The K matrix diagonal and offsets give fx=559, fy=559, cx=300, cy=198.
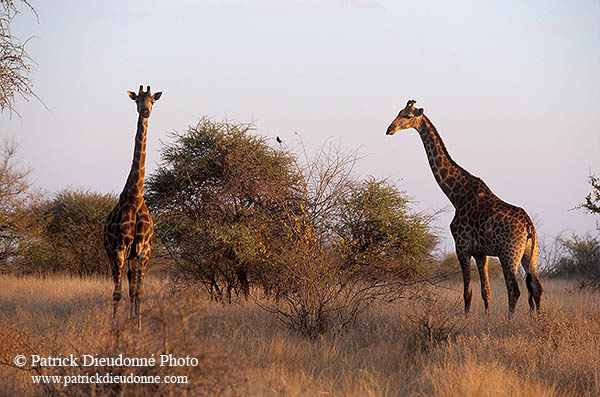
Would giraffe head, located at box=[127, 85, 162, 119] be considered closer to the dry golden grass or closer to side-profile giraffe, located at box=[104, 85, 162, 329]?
side-profile giraffe, located at box=[104, 85, 162, 329]

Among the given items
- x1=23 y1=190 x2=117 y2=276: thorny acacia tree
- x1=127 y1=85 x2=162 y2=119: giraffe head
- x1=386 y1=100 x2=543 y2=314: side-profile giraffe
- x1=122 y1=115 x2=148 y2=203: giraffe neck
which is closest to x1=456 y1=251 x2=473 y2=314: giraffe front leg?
x1=386 y1=100 x2=543 y2=314: side-profile giraffe

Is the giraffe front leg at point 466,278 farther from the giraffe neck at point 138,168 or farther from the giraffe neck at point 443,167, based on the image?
the giraffe neck at point 138,168

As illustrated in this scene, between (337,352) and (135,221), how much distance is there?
3560 millimetres

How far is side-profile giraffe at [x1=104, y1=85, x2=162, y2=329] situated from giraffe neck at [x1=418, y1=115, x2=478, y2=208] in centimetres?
504

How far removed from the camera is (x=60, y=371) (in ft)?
14.6

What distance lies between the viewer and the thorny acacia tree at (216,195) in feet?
36.7

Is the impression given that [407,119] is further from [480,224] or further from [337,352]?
[337,352]

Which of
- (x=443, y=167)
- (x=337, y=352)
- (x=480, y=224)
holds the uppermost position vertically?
(x=443, y=167)

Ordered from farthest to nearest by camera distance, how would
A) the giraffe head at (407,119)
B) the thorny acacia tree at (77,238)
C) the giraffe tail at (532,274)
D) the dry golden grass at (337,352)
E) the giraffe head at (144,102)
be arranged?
the thorny acacia tree at (77,238) → the giraffe head at (407,119) → the giraffe tail at (532,274) → the giraffe head at (144,102) → the dry golden grass at (337,352)

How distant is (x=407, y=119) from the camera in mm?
10414

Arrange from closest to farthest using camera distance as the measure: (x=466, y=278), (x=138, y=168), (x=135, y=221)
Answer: (x=135, y=221) < (x=138, y=168) < (x=466, y=278)

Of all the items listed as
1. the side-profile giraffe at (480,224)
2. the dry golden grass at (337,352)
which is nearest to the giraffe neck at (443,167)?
the side-profile giraffe at (480,224)

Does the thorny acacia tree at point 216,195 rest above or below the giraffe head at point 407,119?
below

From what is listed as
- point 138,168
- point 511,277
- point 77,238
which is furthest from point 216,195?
point 77,238
